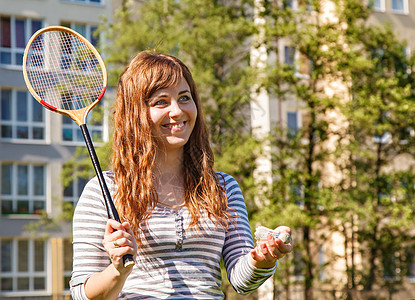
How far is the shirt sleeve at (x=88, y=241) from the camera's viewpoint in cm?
289

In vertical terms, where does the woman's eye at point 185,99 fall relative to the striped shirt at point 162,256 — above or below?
above

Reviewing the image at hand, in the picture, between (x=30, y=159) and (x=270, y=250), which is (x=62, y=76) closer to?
(x=270, y=250)

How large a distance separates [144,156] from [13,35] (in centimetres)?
2913

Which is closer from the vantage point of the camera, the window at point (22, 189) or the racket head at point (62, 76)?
the racket head at point (62, 76)

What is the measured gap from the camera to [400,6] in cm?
3716

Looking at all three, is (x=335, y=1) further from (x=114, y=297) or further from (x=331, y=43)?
(x=114, y=297)

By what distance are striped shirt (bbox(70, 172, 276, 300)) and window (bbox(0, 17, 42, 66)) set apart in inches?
1134

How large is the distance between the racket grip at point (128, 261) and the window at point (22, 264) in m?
28.0

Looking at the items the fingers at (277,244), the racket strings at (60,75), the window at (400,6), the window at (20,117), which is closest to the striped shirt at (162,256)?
the fingers at (277,244)

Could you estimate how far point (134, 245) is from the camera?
2.64m

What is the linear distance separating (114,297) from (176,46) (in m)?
17.8

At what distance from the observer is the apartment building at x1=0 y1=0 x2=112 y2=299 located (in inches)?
1174

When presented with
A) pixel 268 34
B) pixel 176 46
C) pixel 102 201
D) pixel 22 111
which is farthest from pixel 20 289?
pixel 102 201

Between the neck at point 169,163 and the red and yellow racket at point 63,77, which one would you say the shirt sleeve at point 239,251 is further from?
the red and yellow racket at point 63,77
